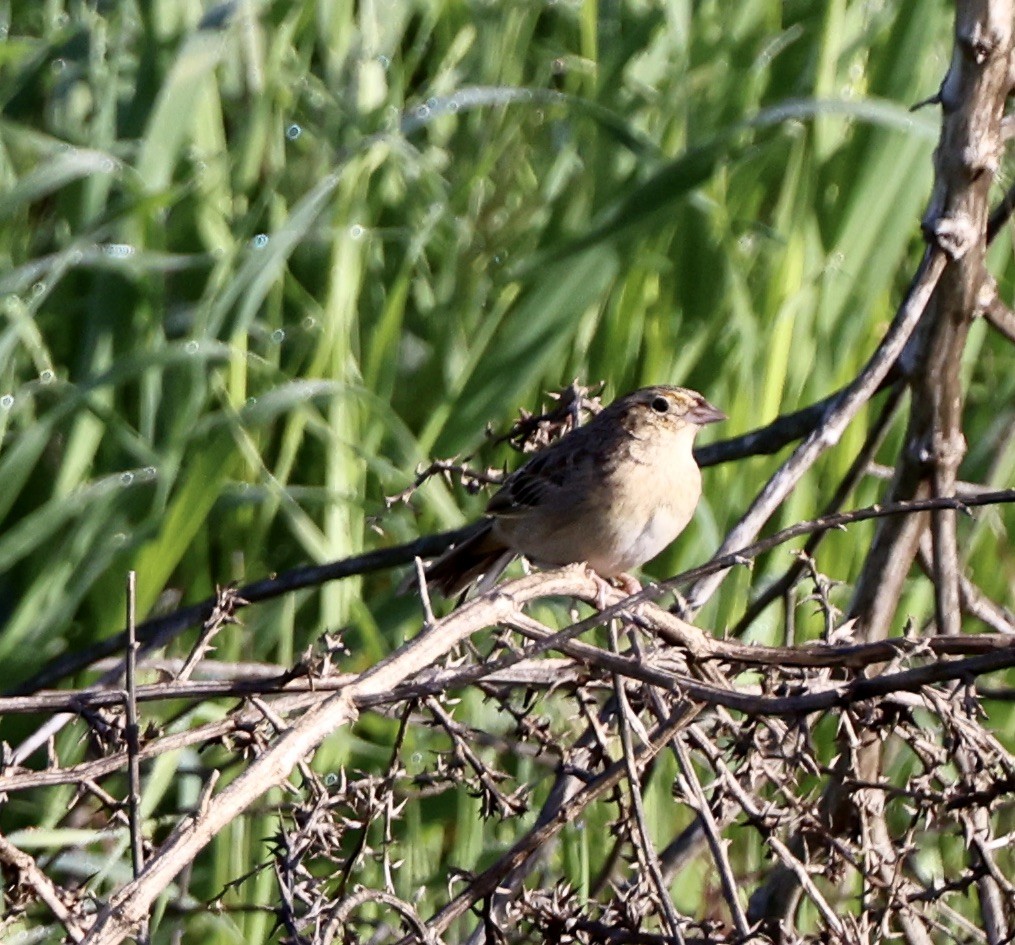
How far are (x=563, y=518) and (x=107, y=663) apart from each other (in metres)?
0.99

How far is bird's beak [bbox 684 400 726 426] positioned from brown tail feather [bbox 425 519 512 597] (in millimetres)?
473

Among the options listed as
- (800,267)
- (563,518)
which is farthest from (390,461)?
(800,267)

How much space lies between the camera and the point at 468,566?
382 cm

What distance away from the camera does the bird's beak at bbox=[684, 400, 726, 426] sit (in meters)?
3.70

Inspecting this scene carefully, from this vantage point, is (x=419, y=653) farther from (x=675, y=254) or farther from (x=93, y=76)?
(x=93, y=76)

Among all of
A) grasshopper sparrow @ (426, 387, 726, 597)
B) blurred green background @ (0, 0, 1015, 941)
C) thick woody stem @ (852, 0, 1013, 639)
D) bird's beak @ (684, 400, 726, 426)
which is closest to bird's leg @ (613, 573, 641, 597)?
grasshopper sparrow @ (426, 387, 726, 597)

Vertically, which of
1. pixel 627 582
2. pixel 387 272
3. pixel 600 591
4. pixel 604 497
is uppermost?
pixel 387 272

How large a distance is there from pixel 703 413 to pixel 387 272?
96 cm

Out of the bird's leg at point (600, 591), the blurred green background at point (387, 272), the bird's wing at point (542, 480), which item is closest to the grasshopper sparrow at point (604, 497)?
the bird's wing at point (542, 480)

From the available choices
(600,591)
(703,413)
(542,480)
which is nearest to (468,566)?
(542,480)

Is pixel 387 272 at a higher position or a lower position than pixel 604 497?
higher

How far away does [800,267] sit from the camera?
404cm

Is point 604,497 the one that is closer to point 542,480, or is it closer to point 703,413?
point 542,480

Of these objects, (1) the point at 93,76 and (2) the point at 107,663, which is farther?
(1) the point at 93,76
